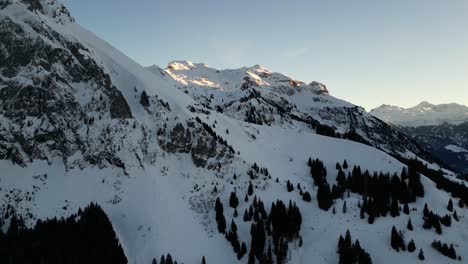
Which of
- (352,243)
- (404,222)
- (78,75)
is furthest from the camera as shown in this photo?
(78,75)

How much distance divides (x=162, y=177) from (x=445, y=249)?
91.4 metres

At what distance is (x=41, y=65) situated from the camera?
15825 cm

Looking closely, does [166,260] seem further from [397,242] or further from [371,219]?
[397,242]

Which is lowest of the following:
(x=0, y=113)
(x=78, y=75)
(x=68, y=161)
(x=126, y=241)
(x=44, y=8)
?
(x=126, y=241)

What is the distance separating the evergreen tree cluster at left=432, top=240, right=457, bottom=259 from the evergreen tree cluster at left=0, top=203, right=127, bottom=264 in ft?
278

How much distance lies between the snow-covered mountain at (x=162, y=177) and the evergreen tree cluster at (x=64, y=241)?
20.9 ft

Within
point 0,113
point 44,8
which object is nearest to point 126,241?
point 0,113

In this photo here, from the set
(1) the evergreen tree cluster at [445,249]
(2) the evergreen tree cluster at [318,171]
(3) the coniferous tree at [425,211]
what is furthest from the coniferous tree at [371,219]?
(2) the evergreen tree cluster at [318,171]

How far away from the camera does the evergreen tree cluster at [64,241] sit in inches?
4163

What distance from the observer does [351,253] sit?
4555 inches

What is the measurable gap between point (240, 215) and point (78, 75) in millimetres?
84240

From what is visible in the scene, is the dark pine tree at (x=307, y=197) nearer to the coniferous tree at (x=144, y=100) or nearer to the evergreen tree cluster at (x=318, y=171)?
the evergreen tree cluster at (x=318, y=171)

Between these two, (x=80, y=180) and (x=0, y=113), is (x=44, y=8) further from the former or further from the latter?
(x=80, y=180)

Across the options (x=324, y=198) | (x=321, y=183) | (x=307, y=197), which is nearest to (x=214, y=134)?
(x=321, y=183)
